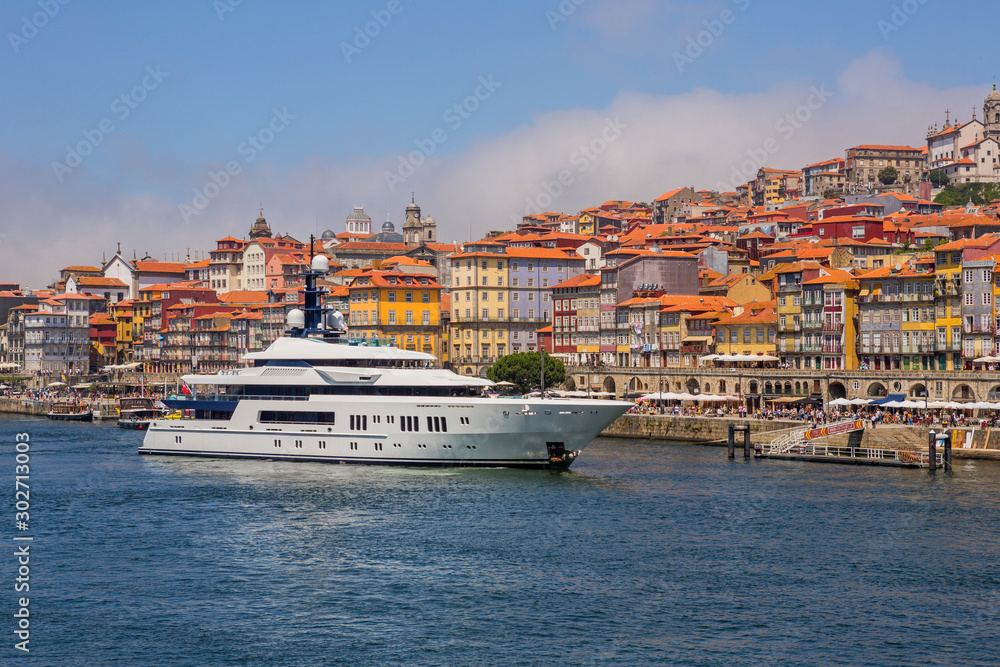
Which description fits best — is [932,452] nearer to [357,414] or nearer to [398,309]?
[357,414]

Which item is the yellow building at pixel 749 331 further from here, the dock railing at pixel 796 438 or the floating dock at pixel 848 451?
the dock railing at pixel 796 438

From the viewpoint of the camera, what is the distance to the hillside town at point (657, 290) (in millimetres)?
86125

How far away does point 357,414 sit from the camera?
60438 mm

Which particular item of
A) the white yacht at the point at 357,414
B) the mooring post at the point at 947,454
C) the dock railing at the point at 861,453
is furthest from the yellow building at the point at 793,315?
the white yacht at the point at 357,414

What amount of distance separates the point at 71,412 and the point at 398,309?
31.4 m

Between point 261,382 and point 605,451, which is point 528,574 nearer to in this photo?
point 261,382

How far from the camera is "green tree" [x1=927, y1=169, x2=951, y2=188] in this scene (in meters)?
175

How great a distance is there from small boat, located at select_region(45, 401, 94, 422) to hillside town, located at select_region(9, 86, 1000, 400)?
80.2 feet

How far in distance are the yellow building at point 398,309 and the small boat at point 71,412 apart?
82.2ft

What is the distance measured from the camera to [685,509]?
47.7 meters

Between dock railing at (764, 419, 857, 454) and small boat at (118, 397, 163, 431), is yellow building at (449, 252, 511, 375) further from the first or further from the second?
dock railing at (764, 419, 857, 454)

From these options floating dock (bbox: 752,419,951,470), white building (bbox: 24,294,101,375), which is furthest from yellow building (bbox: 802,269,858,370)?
white building (bbox: 24,294,101,375)

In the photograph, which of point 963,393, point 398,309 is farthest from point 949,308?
point 398,309

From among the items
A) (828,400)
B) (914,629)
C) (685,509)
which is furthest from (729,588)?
(828,400)
